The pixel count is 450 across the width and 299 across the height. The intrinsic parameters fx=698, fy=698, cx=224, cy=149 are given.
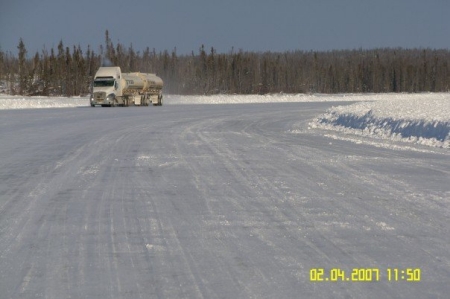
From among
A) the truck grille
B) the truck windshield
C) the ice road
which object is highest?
the truck windshield

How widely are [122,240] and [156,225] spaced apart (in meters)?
0.85

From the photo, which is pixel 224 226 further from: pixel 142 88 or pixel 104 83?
pixel 142 88

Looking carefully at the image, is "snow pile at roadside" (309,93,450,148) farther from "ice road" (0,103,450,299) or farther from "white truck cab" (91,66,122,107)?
"white truck cab" (91,66,122,107)

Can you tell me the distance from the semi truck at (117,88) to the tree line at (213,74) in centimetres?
4408

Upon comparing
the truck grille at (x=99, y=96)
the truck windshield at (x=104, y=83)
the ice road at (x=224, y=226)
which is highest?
the truck windshield at (x=104, y=83)

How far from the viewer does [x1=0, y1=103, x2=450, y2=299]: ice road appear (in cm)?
566

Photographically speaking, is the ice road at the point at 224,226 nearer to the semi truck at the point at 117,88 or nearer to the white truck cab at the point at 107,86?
the white truck cab at the point at 107,86

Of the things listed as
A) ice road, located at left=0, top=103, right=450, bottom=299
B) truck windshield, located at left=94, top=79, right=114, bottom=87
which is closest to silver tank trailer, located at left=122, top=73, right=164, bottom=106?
truck windshield, located at left=94, top=79, right=114, bottom=87

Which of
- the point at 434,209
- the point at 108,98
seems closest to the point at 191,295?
the point at 434,209

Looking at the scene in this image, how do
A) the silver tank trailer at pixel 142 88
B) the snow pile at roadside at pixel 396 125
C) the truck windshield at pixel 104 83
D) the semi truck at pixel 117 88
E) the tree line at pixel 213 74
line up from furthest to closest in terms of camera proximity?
the tree line at pixel 213 74
the silver tank trailer at pixel 142 88
the semi truck at pixel 117 88
the truck windshield at pixel 104 83
the snow pile at roadside at pixel 396 125

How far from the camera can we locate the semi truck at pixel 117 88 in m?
55.4

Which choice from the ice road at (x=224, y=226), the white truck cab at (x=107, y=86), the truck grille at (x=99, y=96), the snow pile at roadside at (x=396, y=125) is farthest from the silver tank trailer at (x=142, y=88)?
the ice road at (x=224, y=226)

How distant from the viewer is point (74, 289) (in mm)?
5461

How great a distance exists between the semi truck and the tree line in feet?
145
